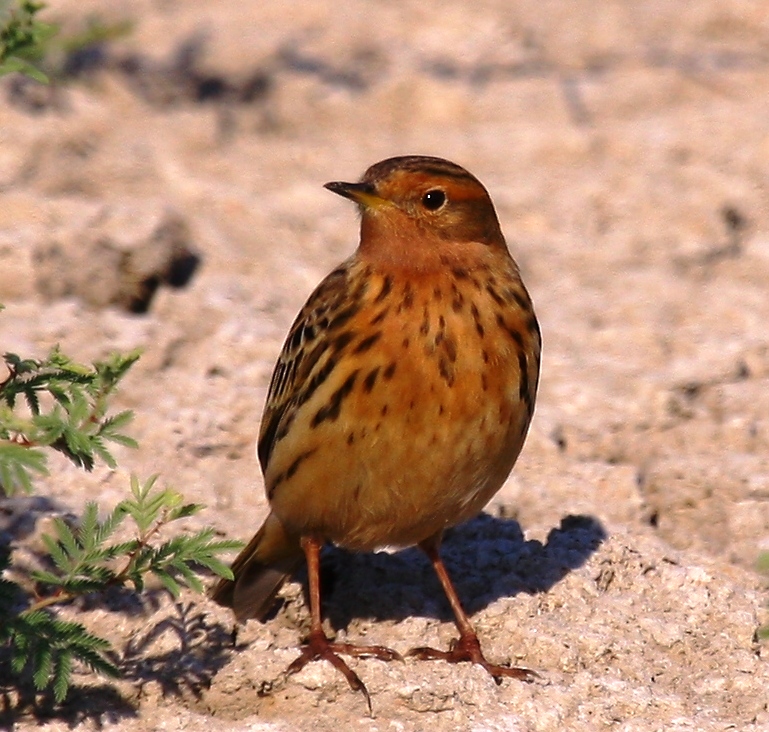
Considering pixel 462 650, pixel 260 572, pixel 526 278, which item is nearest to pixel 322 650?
pixel 462 650

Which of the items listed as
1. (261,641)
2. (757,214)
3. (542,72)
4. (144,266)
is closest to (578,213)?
(757,214)

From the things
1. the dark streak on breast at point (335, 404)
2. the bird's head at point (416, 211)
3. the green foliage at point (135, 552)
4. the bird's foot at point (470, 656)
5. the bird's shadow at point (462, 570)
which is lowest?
the bird's foot at point (470, 656)

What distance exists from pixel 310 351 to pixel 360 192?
62 centimetres

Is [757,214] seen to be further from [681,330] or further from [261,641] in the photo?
[261,641]

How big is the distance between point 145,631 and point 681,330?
11.2 feet

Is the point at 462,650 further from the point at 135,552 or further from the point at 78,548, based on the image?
the point at 78,548

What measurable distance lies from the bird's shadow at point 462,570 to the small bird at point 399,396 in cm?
17

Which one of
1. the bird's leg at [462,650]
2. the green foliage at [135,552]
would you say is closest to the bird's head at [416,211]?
the bird's leg at [462,650]

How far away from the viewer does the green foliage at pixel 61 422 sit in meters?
4.39

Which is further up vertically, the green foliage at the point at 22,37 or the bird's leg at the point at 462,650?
the green foliage at the point at 22,37

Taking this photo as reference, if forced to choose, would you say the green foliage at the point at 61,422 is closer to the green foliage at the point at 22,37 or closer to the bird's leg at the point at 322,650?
the bird's leg at the point at 322,650

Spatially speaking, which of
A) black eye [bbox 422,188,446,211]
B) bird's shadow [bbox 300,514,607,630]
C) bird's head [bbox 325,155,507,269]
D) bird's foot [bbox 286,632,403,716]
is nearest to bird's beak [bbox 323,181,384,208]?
bird's head [bbox 325,155,507,269]

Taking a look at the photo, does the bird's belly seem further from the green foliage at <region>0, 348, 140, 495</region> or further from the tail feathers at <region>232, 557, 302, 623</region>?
the green foliage at <region>0, 348, 140, 495</region>

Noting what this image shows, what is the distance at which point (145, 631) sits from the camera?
17.5 feet
